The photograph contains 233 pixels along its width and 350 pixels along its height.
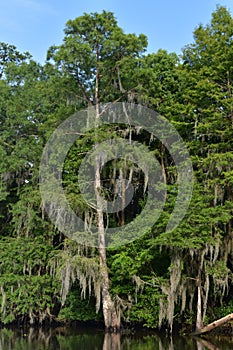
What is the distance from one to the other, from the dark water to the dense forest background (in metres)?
0.84

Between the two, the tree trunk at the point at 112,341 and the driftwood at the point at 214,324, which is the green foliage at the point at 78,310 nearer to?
the tree trunk at the point at 112,341

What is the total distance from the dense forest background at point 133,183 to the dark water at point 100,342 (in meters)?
0.84

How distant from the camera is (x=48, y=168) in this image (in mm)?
14570

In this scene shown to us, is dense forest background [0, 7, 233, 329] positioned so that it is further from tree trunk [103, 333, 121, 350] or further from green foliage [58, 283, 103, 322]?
tree trunk [103, 333, 121, 350]

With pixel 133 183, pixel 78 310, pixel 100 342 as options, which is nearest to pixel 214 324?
pixel 100 342

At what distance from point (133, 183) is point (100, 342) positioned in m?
5.20

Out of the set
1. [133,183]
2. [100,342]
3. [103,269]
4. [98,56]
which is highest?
[98,56]

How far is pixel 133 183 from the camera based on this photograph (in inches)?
560

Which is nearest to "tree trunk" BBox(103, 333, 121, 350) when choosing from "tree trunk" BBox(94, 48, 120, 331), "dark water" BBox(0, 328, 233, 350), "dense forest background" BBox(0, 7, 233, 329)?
"dark water" BBox(0, 328, 233, 350)

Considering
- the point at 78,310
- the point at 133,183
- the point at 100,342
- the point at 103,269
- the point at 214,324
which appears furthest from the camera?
the point at 133,183

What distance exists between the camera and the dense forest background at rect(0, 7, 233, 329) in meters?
11.9

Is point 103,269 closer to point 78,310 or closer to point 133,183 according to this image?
point 78,310

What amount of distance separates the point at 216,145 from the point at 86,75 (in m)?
4.77

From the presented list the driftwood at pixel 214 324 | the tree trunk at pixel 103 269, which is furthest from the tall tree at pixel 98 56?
the driftwood at pixel 214 324
